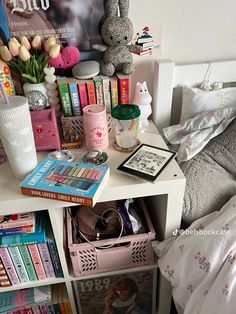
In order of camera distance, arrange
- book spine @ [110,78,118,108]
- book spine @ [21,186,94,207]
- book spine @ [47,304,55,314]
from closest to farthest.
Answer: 1. book spine @ [21,186,94,207]
2. book spine @ [110,78,118,108]
3. book spine @ [47,304,55,314]

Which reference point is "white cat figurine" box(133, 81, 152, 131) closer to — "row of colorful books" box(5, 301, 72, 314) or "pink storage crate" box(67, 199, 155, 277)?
"pink storage crate" box(67, 199, 155, 277)

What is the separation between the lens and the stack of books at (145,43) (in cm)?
101

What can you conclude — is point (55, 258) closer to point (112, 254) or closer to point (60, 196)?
point (112, 254)

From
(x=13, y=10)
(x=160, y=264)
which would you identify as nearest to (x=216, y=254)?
(x=160, y=264)

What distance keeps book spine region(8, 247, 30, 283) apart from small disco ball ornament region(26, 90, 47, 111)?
1.35ft

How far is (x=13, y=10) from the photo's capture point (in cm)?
90

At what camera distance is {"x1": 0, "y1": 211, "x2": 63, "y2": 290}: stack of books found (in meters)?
0.87

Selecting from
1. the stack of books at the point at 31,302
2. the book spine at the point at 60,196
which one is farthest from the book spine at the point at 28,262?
the book spine at the point at 60,196

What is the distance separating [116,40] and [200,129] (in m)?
0.41

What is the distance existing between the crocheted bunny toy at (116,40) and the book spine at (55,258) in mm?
547

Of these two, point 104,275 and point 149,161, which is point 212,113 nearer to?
point 149,161

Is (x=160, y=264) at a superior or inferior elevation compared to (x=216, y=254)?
inferior

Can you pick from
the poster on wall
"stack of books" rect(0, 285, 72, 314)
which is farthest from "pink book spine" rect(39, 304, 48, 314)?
the poster on wall

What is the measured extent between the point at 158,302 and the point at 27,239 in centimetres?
57
